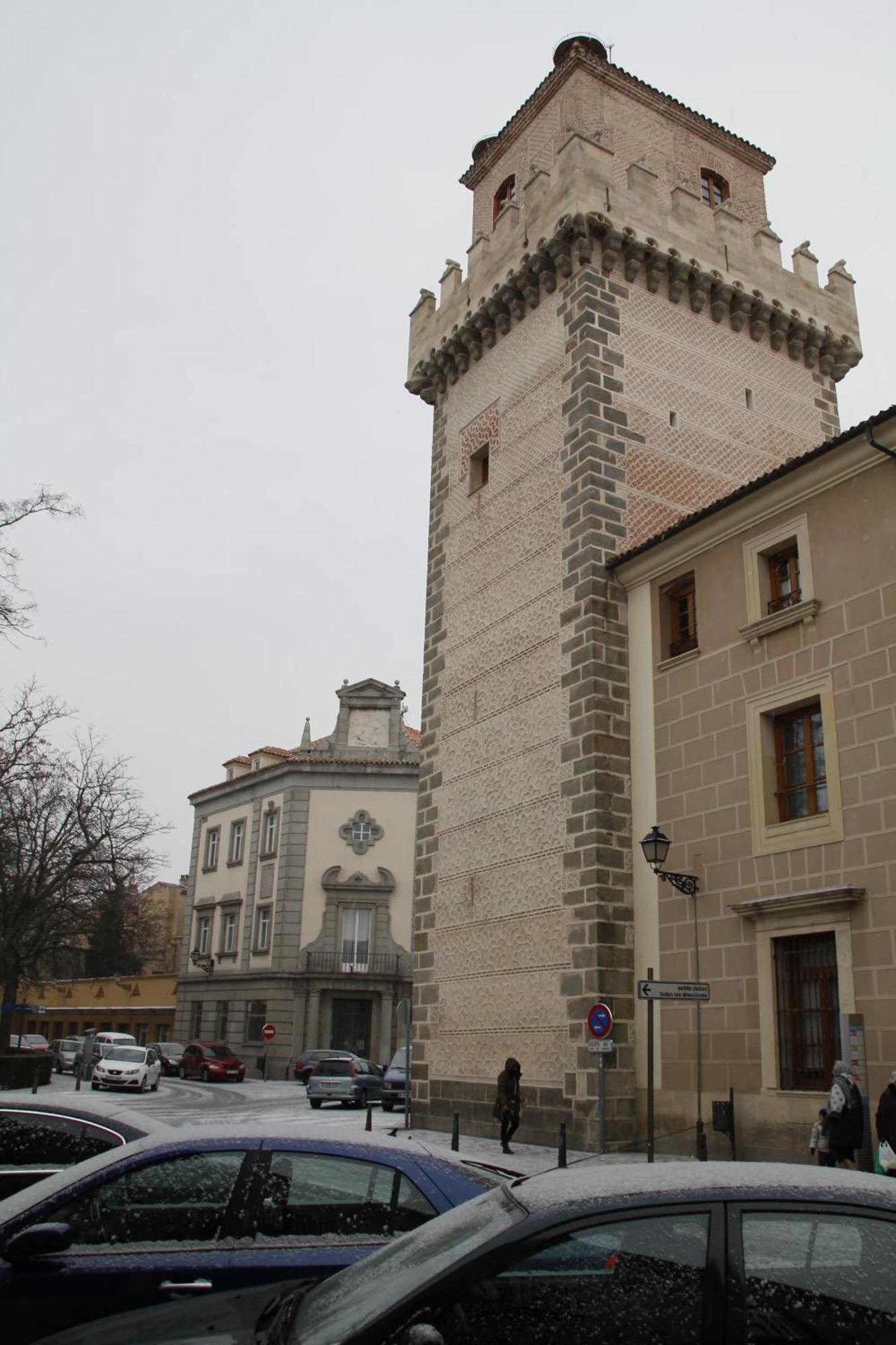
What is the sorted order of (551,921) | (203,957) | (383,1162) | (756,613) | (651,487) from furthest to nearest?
(203,957), (651,487), (551,921), (756,613), (383,1162)

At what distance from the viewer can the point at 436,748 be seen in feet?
69.2

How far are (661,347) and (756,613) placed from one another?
22.9 ft

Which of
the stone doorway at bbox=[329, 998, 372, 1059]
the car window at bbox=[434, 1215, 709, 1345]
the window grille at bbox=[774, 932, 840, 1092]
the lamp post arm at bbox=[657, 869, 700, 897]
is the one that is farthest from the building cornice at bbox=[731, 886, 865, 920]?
the stone doorway at bbox=[329, 998, 372, 1059]

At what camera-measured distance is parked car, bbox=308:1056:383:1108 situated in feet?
94.4

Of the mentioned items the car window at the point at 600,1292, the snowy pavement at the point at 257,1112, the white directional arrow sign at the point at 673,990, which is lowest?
the snowy pavement at the point at 257,1112

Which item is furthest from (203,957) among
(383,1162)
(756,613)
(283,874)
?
(383,1162)

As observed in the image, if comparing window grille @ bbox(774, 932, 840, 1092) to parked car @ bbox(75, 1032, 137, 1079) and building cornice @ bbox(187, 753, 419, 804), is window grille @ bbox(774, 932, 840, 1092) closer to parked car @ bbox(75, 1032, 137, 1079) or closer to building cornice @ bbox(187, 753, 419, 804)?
parked car @ bbox(75, 1032, 137, 1079)

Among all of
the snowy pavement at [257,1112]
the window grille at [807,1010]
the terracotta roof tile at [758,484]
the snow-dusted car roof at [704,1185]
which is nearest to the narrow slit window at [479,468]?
the terracotta roof tile at [758,484]

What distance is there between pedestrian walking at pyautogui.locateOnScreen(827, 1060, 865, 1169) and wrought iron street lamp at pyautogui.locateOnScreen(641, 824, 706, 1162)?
7.46 ft

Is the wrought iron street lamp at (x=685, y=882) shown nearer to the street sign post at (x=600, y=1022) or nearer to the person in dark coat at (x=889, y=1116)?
the street sign post at (x=600, y=1022)

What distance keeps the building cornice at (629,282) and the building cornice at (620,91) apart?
4.63m

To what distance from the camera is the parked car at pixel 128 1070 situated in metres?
32.7

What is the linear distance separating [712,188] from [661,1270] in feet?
79.3

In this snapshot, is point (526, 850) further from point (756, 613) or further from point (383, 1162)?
point (383, 1162)
